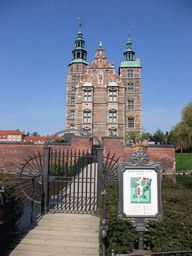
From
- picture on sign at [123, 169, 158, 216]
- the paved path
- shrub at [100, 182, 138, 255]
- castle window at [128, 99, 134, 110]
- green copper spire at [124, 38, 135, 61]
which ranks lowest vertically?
A: the paved path

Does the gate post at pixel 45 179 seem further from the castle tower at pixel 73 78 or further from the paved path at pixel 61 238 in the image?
the castle tower at pixel 73 78

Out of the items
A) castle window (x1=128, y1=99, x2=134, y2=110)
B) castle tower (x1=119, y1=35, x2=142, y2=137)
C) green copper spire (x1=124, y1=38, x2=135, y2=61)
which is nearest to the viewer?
castle tower (x1=119, y1=35, x2=142, y2=137)

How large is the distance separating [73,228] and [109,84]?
2584 cm

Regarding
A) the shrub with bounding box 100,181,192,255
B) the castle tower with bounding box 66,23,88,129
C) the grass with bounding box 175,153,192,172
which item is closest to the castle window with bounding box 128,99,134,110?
the castle tower with bounding box 66,23,88,129

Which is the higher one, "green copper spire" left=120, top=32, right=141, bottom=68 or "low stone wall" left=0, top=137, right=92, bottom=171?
"green copper spire" left=120, top=32, right=141, bottom=68

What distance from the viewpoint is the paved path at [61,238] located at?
179 inches

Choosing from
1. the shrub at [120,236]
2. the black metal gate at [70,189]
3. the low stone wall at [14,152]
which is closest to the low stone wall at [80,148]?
the low stone wall at [14,152]

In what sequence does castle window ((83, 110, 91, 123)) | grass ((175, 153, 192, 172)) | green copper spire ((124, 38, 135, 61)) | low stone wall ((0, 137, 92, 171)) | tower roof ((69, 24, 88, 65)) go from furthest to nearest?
tower roof ((69, 24, 88, 65)), green copper spire ((124, 38, 135, 61)), castle window ((83, 110, 91, 123)), grass ((175, 153, 192, 172)), low stone wall ((0, 137, 92, 171))

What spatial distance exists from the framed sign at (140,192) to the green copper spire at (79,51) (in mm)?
35760

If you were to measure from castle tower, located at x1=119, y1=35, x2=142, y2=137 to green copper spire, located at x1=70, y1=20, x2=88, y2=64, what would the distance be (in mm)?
8995

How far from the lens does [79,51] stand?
38.1m

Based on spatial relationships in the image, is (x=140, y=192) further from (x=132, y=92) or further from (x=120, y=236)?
(x=132, y=92)

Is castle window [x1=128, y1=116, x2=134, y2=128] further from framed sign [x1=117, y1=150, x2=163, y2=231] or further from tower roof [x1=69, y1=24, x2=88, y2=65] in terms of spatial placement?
framed sign [x1=117, y1=150, x2=163, y2=231]

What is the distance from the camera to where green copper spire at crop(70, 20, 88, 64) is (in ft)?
123
